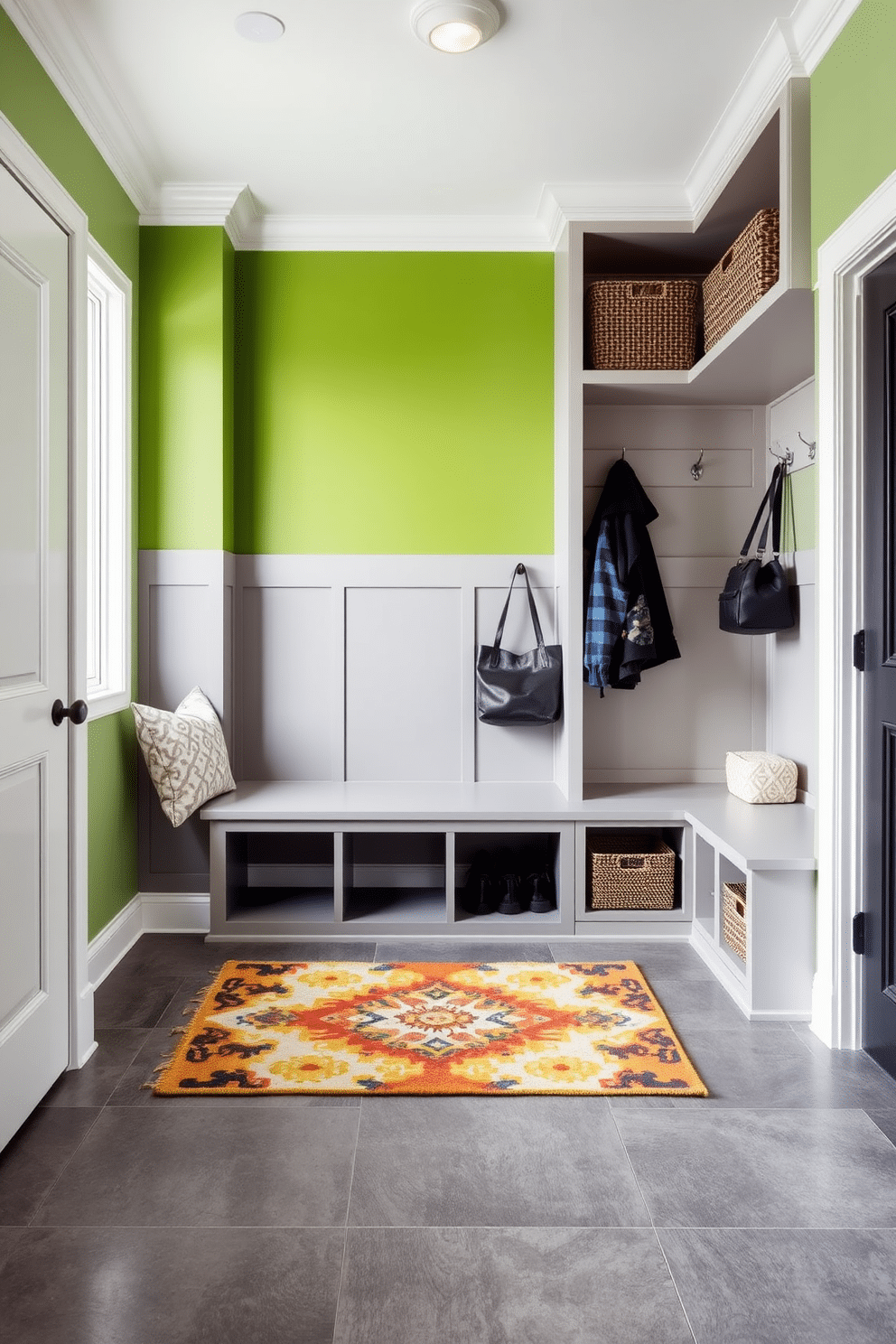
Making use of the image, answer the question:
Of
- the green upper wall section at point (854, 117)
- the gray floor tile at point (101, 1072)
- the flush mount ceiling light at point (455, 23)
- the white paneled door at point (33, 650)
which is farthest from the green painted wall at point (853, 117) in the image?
the gray floor tile at point (101, 1072)

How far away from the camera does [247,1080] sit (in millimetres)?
2260

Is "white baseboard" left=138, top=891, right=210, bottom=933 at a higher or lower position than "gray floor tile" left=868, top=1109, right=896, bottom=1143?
higher

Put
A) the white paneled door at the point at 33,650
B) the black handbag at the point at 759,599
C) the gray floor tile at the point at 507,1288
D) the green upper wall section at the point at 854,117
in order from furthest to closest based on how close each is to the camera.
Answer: the black handbag at the point at 759,599 < the green upper wall section at the point at 854,117 < the white paneled door at the point at 33,650 < the gray floor tile at the point at 507,1288

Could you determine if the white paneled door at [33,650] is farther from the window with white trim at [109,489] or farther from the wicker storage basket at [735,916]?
the wicker storage basket at [735,916]

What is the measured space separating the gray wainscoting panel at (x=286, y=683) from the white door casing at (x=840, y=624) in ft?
6.29

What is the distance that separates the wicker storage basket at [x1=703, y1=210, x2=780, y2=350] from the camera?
273cm

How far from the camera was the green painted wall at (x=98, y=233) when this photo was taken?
92.0 inches

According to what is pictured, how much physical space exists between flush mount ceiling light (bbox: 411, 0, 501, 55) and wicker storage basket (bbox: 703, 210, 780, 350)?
888mm

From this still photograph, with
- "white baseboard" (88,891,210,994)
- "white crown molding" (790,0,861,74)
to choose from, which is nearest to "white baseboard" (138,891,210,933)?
"white baseboard" (88,891,210,994)

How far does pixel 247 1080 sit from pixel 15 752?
93 cm

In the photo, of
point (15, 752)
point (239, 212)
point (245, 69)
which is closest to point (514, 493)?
point (239, 212)

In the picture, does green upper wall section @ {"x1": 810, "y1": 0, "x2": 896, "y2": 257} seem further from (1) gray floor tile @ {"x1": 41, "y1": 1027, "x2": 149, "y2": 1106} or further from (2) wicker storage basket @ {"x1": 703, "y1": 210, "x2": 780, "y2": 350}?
(1) gray floor tile @ {"x1": 41, "y1": 1027, "x2": 149, "y2": 1106}

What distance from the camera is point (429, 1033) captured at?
2.53 meters

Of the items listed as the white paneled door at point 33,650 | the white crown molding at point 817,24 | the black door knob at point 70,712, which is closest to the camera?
the white paneled door at point 33,650
